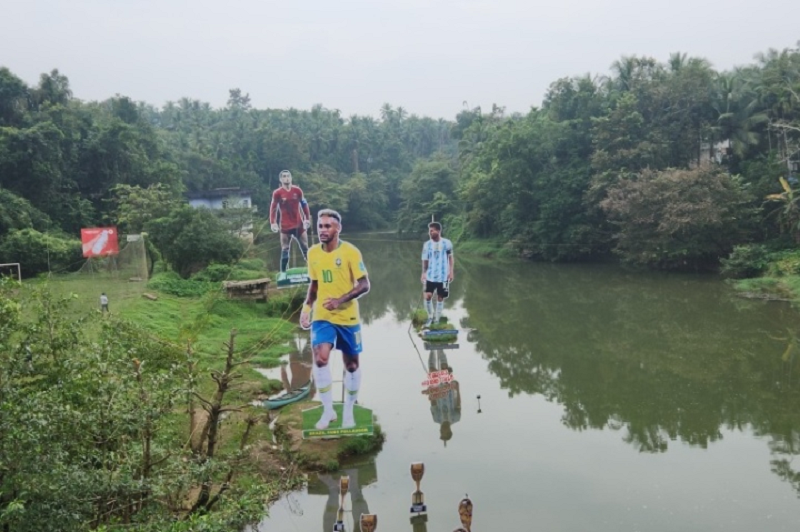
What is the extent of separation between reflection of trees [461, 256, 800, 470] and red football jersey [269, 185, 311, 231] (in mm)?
5052

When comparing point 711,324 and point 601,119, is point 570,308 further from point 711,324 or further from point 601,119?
point 601,119

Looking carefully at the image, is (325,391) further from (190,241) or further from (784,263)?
(784,263)

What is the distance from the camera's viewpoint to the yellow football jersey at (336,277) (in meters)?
9.07

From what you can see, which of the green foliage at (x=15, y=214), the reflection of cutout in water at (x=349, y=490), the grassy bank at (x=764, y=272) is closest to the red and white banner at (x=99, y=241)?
the green foliage at (x=15, y=214)

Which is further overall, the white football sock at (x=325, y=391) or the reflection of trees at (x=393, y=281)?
the reflection of trees at (x=393, y=281)

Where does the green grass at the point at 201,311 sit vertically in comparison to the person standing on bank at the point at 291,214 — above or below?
below

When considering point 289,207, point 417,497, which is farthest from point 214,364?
point 417,497

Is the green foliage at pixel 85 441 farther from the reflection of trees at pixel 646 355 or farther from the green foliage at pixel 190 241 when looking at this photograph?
the green foliage at pixel 190 241

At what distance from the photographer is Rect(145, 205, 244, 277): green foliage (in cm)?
2125

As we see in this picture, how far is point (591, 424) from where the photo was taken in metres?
10.2

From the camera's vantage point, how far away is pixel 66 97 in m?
29.7

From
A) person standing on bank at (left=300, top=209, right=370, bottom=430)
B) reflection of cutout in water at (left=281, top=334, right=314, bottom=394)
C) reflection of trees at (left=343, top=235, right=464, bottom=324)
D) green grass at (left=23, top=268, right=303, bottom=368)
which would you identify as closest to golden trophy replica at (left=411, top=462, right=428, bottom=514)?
person standing on bank at (left=300, top=209, right=370, bottom=430)

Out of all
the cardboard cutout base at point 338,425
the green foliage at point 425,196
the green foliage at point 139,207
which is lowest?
the cardboard cutout base at point 338,425

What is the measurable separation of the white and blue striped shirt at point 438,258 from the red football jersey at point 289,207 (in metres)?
3.01
